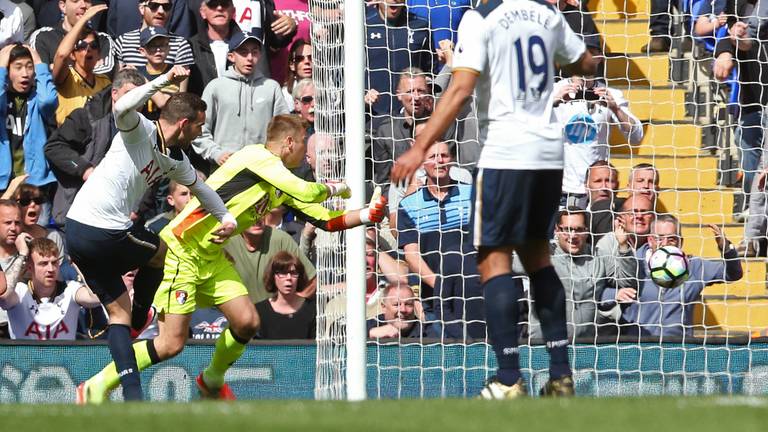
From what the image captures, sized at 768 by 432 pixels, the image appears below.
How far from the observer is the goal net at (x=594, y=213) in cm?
1006

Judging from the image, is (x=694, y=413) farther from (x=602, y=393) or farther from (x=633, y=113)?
(x=633, y=113)

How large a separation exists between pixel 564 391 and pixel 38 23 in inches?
329

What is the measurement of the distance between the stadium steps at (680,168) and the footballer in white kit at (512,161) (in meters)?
4.64

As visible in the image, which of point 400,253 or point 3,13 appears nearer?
point 400,253

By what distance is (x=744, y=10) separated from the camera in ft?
37.0


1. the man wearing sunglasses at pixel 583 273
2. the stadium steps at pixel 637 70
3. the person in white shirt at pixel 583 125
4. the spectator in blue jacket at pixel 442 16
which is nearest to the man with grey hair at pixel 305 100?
the spectator in blue jacket at pixel 442 16

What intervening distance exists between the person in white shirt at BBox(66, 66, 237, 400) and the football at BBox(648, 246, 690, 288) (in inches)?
124

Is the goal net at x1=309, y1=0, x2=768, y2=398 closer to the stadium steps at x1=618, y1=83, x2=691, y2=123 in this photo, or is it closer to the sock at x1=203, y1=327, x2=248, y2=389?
the stadium steps at x1=618, y1=83, x2=691, y2=123

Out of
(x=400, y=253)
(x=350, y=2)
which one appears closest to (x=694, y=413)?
(x=350, y=2)

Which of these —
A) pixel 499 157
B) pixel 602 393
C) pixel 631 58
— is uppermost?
pixel 631 58

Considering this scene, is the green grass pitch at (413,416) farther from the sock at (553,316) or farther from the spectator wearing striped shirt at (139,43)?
the spectator wearing striped shirt at (139,43)

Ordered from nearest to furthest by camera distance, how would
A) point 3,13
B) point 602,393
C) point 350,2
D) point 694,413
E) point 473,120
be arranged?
point 694,413
point 350,2
point 602,393
point 473,120
point 3,13

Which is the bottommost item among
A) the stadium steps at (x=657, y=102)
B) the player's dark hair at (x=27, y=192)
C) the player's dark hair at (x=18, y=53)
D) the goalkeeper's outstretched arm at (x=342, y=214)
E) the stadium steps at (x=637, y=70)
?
the goalkeeper's outstretched arm at (x=342, y=214)

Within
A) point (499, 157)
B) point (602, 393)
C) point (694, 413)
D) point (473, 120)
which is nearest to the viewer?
point (694, 413)
